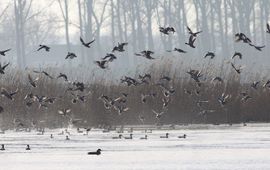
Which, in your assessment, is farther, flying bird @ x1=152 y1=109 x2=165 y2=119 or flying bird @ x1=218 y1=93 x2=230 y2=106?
flying bird @ x1=152 y1=109 x2=165 y2=119

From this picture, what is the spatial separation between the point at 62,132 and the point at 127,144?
374cm

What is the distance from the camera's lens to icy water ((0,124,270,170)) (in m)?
11.0

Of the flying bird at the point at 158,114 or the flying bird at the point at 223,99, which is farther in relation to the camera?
the flying bird at the point at 158,114

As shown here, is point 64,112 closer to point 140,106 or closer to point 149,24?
point 140,106

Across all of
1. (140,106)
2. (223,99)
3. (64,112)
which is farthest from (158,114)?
(64,112)

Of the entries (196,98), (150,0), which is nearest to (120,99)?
(196,98)

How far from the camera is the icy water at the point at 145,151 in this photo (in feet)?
36.2

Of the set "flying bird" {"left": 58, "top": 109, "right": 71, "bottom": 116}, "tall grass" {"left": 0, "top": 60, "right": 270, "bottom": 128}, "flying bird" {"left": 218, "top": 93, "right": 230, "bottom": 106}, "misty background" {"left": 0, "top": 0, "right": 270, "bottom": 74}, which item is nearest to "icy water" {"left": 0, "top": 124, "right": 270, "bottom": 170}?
"flying bird" {"left": 218, "top": 93, "right": 230, "bottom": 106}

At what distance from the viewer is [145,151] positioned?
1323cm

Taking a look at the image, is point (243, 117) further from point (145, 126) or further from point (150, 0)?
point (150, 0)

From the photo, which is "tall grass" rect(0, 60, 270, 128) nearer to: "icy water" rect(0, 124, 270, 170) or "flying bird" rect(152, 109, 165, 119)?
"flying bird" rect(152, 109, 165, 119)

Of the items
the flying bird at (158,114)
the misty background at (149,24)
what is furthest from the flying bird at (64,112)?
the misty background at (149,24)

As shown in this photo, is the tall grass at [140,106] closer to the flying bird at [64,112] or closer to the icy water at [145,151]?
the flying bird at [64,112]

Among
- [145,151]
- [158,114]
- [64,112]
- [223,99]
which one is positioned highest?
[223,99]
